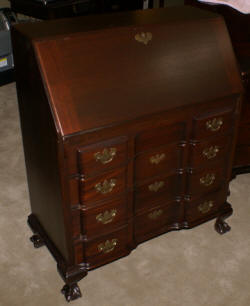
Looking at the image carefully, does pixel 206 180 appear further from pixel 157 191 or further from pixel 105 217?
pixel 105 217

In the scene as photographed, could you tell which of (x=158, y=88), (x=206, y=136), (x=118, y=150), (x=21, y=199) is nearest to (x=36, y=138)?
(x=118, y=150)

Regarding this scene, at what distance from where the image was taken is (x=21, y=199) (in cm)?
290

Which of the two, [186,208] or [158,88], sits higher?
[158,88]

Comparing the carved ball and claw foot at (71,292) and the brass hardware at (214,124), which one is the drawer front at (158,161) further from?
the carved ball and claw foot at (71,292)

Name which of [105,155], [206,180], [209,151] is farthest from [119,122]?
[206,180]

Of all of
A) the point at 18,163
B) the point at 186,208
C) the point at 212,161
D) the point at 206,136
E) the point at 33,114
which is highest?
the point at 33,114

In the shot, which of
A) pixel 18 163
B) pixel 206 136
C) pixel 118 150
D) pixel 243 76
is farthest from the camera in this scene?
pixel 18 163

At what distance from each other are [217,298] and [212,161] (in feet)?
2.43

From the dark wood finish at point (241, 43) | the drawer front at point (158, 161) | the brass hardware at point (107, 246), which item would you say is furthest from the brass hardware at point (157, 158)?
the dark wood finish at point (241, 43)

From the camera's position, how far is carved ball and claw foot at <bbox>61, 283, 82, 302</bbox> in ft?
6.95

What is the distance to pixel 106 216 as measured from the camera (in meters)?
2.01

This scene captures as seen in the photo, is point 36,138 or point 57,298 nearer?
point 36,138

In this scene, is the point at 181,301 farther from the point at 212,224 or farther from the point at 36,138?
the point at 36,138

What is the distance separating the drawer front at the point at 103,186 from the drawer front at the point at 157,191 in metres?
0.16
